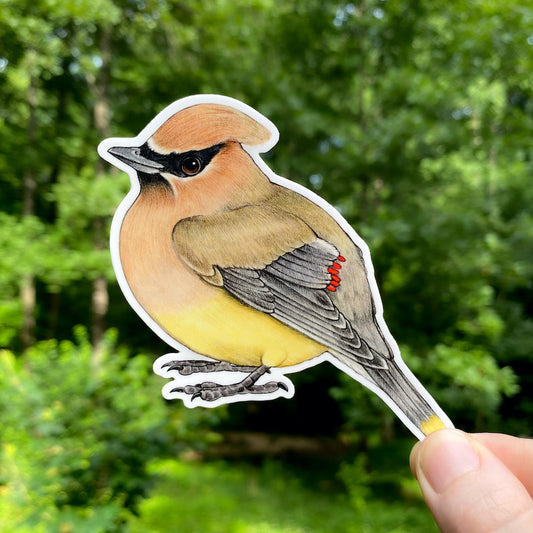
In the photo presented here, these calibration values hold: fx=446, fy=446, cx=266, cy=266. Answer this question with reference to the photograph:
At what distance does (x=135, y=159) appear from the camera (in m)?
0.98

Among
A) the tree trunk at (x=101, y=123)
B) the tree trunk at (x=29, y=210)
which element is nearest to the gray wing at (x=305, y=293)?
the tree trunk at (x=101, y=123)

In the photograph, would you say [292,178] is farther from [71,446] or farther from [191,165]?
[191,165]

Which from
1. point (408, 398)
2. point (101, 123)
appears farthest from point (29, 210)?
point (408, 398)

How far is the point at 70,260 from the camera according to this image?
345 cm

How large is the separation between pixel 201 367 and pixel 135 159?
0.49 m

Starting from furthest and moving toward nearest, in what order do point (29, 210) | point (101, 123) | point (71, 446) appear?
point (29, 210)
point (101, 123)
point (71, 446)

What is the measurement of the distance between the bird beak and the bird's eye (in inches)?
1.9

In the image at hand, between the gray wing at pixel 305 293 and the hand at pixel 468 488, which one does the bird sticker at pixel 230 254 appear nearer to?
the gray wing at pixel 305 293

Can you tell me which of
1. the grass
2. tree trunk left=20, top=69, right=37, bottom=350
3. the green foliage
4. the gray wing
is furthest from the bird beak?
tree trunk left=20, top=69, right=37, bottom=350

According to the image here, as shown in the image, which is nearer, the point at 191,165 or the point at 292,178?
the point at 191,165

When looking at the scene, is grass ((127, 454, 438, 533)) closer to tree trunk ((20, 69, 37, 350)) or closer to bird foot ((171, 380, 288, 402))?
tree trunk ((20, 69, 37, 350))

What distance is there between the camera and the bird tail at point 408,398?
0.93 meters

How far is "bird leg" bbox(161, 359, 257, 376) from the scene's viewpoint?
1.02 metres

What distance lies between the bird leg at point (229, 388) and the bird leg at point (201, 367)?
2 cm
